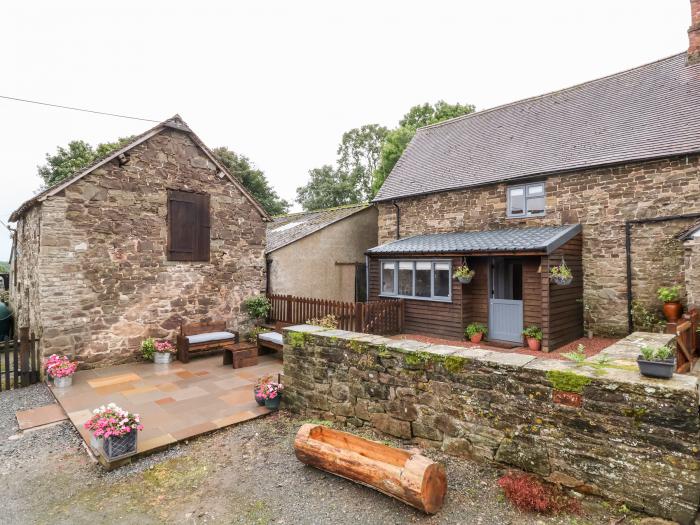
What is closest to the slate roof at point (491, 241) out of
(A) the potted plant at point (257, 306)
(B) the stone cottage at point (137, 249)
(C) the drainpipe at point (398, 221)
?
(C) the drainpipe at point (398, 221)

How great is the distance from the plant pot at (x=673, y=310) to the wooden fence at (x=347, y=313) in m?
7.43

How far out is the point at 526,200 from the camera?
12969mm

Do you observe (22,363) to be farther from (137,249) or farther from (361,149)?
(361,149)

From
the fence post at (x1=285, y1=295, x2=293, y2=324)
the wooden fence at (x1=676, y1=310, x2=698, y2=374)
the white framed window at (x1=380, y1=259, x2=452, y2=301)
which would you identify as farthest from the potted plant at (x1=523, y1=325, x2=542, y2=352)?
the fence post at (x1=285, y1=295, x2=293, y2=324)

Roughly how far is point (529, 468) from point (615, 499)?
0.72 metres

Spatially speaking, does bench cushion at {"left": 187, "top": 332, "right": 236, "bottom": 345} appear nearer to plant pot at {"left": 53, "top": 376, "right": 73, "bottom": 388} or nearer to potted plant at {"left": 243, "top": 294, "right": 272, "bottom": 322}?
potted plant at {"left": 243, "top": 294, "right": 272, "bottom": 322}

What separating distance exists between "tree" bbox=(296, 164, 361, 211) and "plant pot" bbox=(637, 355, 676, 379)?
35190 mm

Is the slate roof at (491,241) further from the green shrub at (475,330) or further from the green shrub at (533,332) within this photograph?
the green shrub at (475,330)

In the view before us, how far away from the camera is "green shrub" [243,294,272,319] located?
11617 millimetres

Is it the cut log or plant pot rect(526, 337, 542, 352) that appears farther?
plant pot rect(526, 337, 542, 352)

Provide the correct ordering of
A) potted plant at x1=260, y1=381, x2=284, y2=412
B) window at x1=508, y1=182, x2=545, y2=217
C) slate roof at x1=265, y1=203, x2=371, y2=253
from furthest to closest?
slate roof at x1=265, y1=203, x2=371, y2=253 < window at x1=508, y1=182, x2=545, y2=217 < potted plant at x1=260, y1=381, x2=284, y2=412

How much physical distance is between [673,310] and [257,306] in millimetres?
11599

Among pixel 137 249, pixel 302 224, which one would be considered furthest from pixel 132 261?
pixel 302 224

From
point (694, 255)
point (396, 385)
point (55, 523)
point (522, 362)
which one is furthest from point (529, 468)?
point (694, 255)
